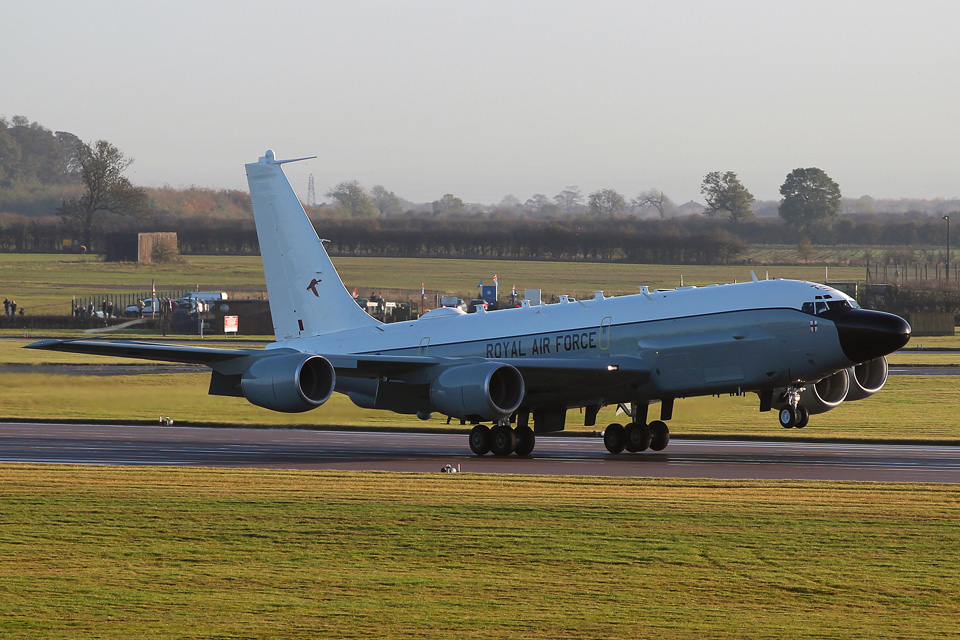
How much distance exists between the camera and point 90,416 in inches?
1895

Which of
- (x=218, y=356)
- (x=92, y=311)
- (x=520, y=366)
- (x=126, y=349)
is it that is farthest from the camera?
(x=92, y=311)

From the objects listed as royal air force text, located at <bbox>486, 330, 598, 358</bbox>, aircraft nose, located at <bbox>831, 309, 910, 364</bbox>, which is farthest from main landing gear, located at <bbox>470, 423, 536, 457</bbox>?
aircraft nose, located at <bbox>831, 309, 910, 364</bbox>

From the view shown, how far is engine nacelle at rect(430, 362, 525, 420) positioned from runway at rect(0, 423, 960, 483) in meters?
1.33

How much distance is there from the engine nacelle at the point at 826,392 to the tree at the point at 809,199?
73691mm

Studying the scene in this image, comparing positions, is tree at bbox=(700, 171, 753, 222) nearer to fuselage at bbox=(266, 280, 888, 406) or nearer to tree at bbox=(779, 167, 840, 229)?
tree at bbox=(779, 167, 840, 229)

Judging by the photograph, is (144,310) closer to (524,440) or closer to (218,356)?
(218,356)

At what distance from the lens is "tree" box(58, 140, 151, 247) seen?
124062 millimetres

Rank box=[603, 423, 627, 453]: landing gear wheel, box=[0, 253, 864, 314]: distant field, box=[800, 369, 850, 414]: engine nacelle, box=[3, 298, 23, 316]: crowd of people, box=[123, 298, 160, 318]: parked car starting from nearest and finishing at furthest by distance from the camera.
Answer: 1. box=[603, 423, 627, 453]: landing gear wheel
2. box=[800, 369, 850, 414]: engine nacelle
3. box=[0, 253, 864, 314]: distant field
4. box=[123, 298, 160, 318]: parked car
5. box=[3, 298, 23, 316]: crowd of people

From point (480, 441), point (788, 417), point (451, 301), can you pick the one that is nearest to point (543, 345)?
point (480, 441)

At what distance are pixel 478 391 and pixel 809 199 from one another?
89177mm

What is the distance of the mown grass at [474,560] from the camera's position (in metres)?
12.7

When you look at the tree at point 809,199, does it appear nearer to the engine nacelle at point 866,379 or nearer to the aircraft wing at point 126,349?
the engine nacelle at point 866,379

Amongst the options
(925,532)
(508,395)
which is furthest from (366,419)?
(925,532)

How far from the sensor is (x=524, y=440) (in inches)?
1335
